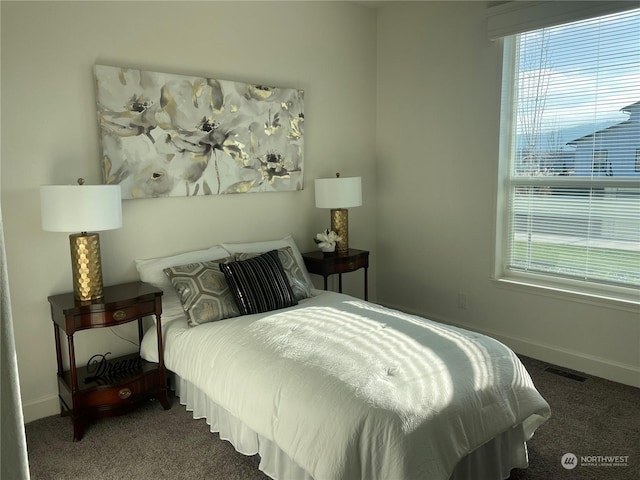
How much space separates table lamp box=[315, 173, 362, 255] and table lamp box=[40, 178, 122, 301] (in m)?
1.70

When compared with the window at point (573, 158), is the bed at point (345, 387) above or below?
below

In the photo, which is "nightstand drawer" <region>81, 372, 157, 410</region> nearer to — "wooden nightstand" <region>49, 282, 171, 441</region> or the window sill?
"wooden nightstand" <region>49, 282, 171, 441</region>

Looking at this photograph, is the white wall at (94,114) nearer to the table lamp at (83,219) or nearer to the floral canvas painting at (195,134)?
the floral canvas painting at (195,134)

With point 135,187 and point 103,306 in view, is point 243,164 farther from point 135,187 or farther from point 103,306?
point 103,306

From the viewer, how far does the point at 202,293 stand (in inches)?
119

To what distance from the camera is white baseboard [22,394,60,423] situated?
2924mm

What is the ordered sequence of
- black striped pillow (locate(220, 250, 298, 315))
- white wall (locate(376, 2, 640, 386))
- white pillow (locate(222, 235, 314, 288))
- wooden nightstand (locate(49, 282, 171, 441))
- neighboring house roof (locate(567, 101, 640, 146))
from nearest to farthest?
1. wooden nightstand (locate(49, 282, 171, 441))
2. black striped pillow (locate(220, 250, 298, 315))
3. neighboring house roof (locate(567, 101, 640, 146))
4. white wall (locate(376, 2, 640, 386))
5. white pillow (locate(222, 235, 314, 288))

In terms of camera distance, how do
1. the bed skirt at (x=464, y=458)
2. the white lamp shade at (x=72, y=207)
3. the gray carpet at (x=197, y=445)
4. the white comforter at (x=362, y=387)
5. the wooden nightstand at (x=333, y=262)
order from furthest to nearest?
the wooden nightstand at (x=333, y=262), the white lamp shade at (x=72, y=207), the gray carpet at (x=197, y=445), the bed skirt at (x=464, y=458), the white comforter at (x=362, y=387)

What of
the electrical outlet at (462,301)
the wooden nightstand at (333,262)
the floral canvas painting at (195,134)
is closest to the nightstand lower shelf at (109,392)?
the floral canvas painting at (195,134)

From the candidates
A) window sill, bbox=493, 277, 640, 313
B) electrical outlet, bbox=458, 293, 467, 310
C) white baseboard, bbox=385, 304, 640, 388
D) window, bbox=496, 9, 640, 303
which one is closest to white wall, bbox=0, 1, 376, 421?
electrical outlet, bbox=458, 293, 467, 310

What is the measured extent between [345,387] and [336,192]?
86.4 inches

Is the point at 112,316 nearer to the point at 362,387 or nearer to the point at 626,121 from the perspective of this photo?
the point at 362,387

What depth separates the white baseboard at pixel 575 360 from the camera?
10.7 feet

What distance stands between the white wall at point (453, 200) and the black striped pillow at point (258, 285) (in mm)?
1657
